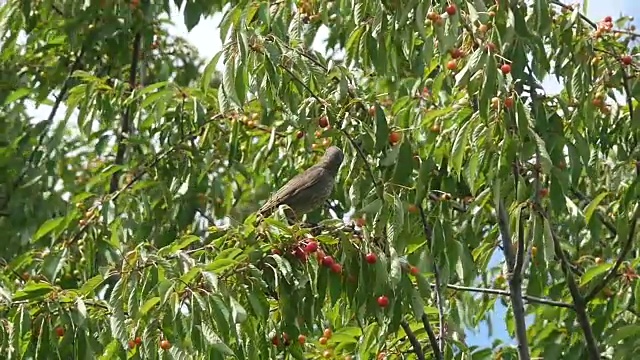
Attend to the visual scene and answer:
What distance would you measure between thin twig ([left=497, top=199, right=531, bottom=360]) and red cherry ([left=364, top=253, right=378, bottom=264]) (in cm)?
98

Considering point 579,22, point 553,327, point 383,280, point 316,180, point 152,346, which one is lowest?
point 152,346

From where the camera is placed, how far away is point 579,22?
213 inches

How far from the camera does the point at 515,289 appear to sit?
5180 millimetres

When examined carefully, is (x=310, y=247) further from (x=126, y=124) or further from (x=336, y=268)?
(x=126, y=124)

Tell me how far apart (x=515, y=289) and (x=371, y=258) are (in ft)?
3.67

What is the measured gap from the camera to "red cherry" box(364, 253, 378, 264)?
4262 mm

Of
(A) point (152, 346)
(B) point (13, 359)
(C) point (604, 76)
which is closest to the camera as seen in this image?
(A) point (152, 346)

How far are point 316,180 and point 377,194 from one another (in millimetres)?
1514

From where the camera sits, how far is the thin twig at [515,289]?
5.13 metres

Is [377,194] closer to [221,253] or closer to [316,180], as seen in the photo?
[221,253]

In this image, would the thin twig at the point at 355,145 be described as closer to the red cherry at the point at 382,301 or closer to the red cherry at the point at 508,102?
the red cherry at the point at 382,301

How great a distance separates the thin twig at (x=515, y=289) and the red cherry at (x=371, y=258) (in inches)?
38.6

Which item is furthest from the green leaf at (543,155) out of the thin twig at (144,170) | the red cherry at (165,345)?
the thin twig at (144,170)

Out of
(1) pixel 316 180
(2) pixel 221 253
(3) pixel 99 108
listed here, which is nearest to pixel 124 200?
(3) pixel 99 108
